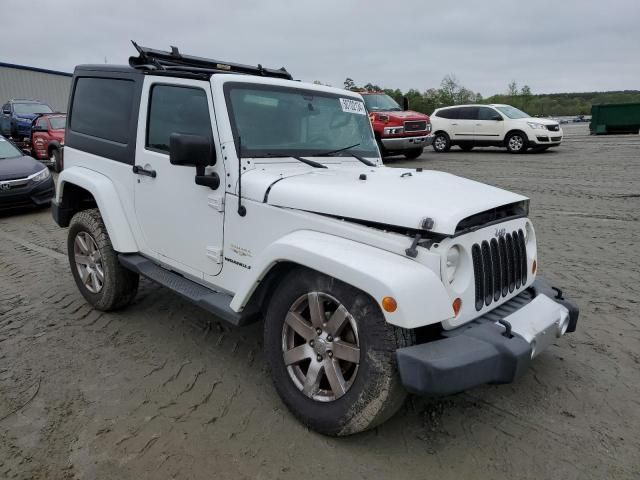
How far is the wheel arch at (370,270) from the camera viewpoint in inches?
88.0

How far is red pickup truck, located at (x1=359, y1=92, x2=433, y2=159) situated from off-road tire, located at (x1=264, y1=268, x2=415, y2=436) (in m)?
11.5

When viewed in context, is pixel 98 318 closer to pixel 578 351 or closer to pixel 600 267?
pixel 578 351

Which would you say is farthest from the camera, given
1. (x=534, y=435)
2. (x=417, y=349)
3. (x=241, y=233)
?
(x=241, y=233)

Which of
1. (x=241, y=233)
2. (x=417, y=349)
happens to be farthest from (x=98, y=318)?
(x=417, y=349)

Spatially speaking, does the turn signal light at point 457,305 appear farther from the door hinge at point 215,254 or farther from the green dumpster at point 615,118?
the green dumpster at point 615,118

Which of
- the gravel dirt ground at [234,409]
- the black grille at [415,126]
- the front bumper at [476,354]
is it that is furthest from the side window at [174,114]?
the black grille at [415,126]

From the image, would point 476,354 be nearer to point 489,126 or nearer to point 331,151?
point 331,151

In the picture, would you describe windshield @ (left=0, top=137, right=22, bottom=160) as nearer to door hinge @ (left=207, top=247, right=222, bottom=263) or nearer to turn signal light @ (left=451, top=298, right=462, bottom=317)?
door hinge @ (left=207, top=247, right=222, bottom=263)

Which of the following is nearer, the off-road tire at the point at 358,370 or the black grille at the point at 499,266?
the off-road tire at the point at 358,370

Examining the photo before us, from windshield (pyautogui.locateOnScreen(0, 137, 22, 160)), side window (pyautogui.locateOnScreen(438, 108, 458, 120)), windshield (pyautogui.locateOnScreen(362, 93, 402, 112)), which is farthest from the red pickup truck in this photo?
windshield (pyautogui.locateOnScreen(0, 137, 22, 160))

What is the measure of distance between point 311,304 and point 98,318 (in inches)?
100

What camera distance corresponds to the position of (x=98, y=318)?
4332mm

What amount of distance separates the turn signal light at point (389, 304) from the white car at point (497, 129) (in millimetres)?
16154

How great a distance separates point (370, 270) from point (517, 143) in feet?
53.2
